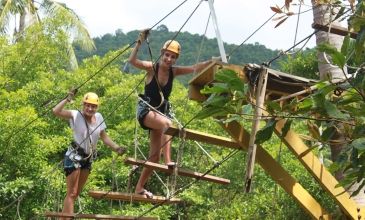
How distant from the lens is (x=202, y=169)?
41.8ft

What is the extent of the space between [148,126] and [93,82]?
9.88 m

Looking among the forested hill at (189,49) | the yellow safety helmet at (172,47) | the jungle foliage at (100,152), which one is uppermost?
the forested hill at (189,49)

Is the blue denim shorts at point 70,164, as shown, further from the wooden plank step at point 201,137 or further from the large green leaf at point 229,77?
the large green leaf at point 229,77

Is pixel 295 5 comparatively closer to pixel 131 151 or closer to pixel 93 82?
pixel 131 151

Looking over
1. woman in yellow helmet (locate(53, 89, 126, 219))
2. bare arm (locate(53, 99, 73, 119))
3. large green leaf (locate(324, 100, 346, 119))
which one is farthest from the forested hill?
large green leaf (locate(324, 100, 346, 119))

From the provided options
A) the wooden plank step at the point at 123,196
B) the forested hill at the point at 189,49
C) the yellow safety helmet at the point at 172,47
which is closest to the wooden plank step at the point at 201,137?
the wooden plank step at the point at 123,196

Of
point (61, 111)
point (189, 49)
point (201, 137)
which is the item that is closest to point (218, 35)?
point (201, 137)

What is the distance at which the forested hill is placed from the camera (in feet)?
94.2

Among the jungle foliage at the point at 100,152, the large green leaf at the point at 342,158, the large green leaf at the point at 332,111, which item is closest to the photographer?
the large green leaf at the point at 332,111

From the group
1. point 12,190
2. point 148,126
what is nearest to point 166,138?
point 148,126

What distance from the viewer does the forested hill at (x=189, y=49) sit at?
2872 centimetres

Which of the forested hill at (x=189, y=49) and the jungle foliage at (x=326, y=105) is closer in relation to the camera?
the jungle foliage at (x=326, y=105)

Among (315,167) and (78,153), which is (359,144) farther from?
(78,153)

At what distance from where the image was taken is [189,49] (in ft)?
108
